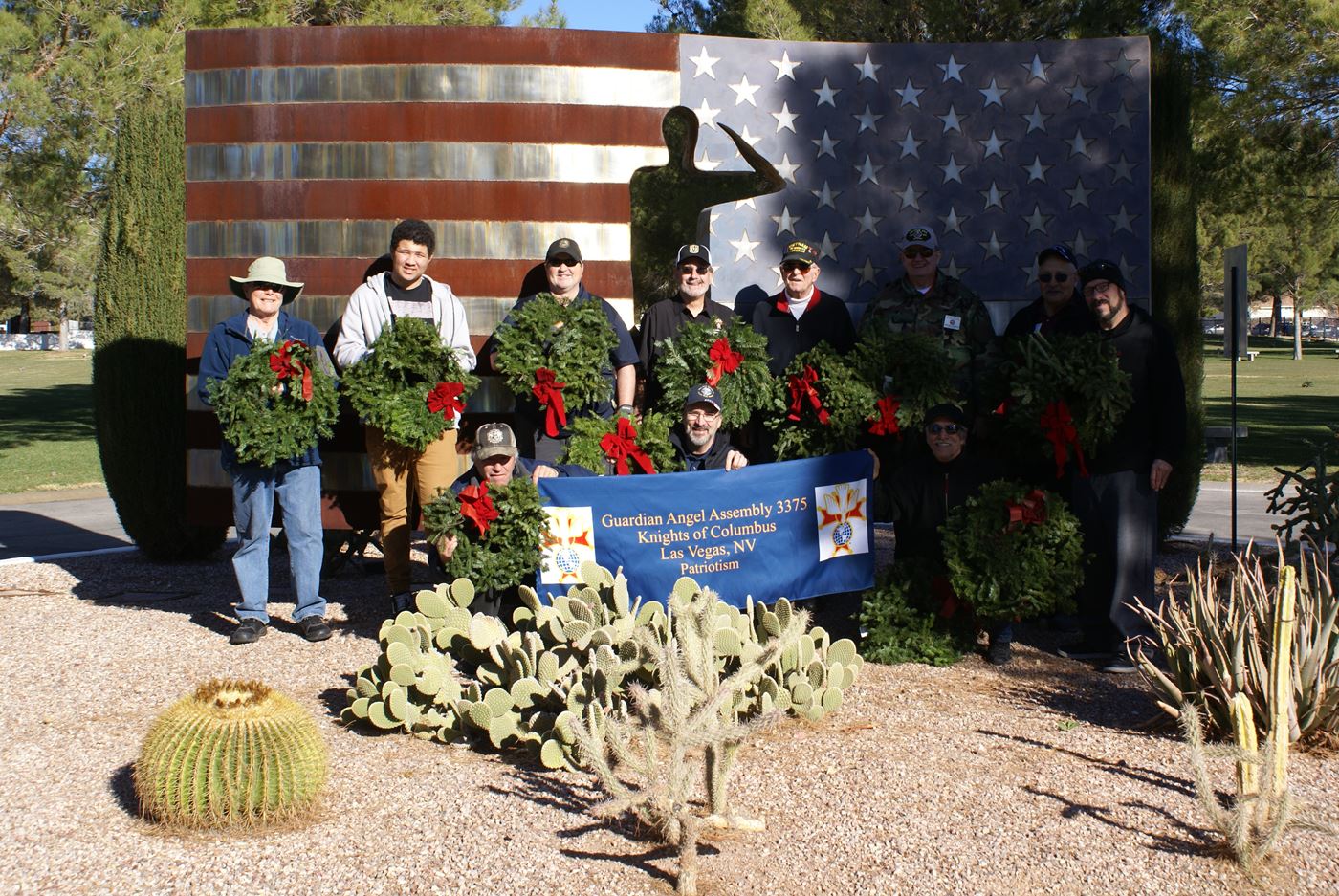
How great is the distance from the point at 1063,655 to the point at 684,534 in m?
2.15

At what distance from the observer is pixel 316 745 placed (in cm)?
442

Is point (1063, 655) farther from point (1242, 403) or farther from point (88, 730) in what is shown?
point (1242, 403)

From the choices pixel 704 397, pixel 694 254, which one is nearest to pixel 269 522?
pixel 704 397

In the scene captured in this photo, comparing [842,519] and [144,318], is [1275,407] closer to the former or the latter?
[842,519]

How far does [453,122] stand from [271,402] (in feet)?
7.45

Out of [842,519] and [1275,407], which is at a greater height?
[1275,407]

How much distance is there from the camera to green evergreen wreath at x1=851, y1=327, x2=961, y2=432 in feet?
21.6

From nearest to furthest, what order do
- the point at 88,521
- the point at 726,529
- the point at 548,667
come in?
the point at 548,667 → the point at 726,529 → the point at 88,521

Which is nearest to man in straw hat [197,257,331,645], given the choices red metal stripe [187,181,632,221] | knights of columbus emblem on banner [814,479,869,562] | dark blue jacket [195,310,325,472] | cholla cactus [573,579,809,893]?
dark blue jacket [195,310,325,472]

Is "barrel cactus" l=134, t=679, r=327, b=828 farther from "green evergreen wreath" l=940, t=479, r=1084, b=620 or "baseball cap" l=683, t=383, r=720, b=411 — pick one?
"green evergreen wreath" l=940, t=479, r=1084, b=620

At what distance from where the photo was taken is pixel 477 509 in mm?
5988

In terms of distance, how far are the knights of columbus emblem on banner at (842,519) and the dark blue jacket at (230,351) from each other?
283 cm

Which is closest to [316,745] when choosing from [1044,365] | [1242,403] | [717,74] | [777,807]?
[777,807]

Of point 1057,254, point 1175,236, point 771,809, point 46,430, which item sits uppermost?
point 1175,236
